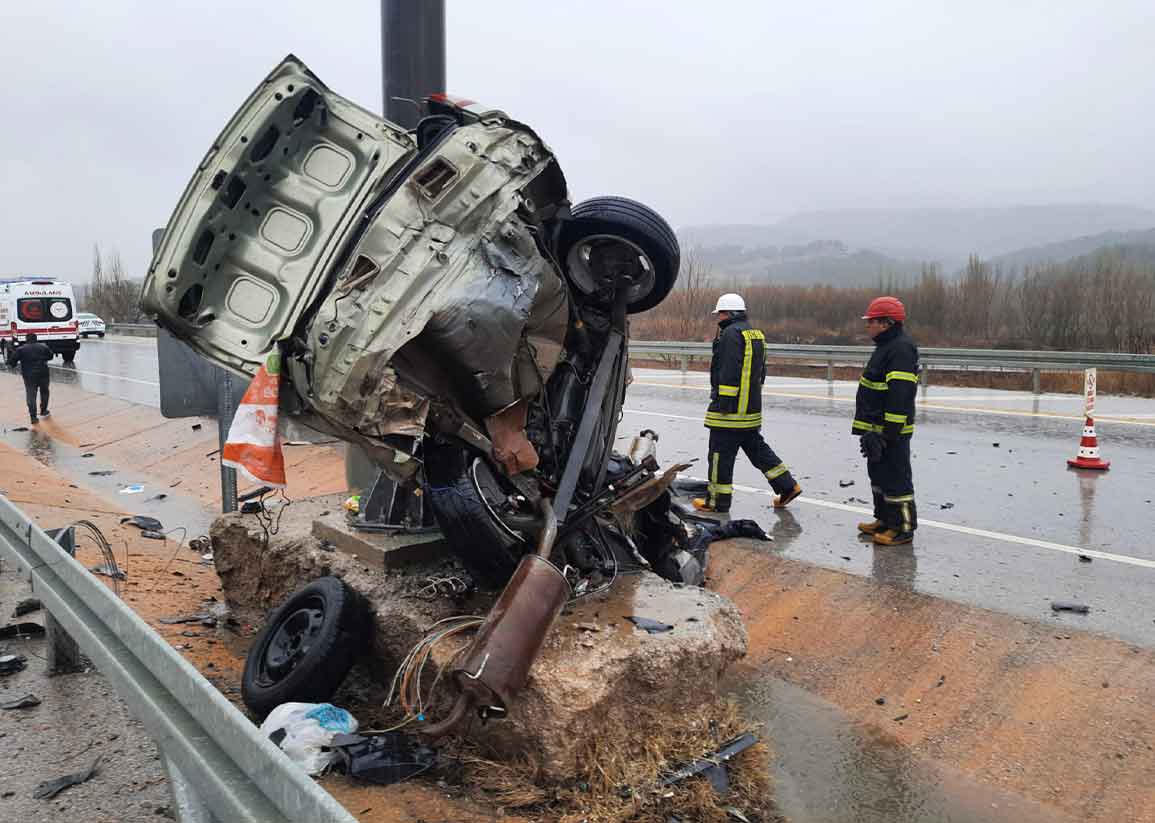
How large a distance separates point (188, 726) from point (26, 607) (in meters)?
2.80

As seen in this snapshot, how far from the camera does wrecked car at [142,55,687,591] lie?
3.50 metres

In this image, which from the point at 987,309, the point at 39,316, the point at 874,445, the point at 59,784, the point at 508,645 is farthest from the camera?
the point at 987,309

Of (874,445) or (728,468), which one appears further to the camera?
(728,468)

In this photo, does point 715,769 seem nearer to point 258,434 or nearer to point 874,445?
point 258,434

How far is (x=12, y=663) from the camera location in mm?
3773

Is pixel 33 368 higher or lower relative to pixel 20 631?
higher

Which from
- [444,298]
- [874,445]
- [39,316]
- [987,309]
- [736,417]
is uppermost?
[987,309]

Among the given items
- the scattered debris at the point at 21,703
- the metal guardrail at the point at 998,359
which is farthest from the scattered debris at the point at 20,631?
the metal guardrail at the point at 998,359

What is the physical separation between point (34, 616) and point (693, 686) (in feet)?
10.2

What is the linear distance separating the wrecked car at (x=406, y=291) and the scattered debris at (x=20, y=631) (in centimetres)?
154

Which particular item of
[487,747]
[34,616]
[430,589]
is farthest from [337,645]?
[34,616]

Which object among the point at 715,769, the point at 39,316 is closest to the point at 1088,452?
the point at 715,769

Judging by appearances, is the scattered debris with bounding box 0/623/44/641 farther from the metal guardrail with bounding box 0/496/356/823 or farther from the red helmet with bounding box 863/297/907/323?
the red helmet with bounding box 863/297/907/323

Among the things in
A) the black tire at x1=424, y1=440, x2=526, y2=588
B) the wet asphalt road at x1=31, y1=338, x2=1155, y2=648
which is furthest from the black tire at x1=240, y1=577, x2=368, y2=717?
the wet asphalt road at x1=31, y1=338, x2=1155, y2=648
